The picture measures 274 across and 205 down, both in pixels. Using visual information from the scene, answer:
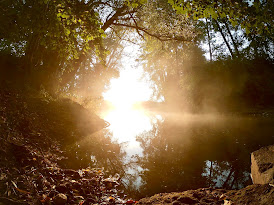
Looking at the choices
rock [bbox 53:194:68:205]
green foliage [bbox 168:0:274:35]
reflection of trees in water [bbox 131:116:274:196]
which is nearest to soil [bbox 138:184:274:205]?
reflection of trees in water [bbox 131:116:274:196]

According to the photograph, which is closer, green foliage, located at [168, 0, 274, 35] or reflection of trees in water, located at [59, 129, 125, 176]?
green foliage, located at [168, 0, 274, 35]

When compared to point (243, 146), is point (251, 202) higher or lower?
lower

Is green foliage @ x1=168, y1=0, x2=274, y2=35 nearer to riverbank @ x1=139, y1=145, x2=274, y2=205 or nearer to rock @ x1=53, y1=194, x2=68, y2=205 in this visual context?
riverbank @ x1=139, y1=145, x2=274, y2=205

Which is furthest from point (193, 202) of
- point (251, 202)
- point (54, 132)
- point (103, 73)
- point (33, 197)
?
point (103, 73)

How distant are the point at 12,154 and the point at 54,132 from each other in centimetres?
373

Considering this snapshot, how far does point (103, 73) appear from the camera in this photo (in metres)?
30.9

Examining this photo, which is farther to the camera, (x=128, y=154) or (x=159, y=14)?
(x=159, y=14)

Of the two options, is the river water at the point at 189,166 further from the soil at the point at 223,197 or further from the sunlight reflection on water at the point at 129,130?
the soil at the point at 223,197

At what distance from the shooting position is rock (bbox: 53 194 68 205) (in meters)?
2.62

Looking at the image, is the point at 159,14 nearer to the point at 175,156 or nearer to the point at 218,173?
the point at 175,156

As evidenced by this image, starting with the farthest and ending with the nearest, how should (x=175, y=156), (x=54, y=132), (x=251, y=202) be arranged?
(x=54, y=132) → (x=175, y=156) → (x=251, y=202)

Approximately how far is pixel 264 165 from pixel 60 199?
12.5ft

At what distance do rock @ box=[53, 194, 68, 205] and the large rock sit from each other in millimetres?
3455

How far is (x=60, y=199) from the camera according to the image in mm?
2682
